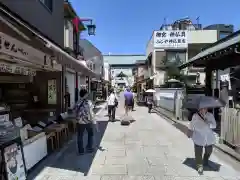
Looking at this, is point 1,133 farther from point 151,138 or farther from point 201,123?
point 151,138

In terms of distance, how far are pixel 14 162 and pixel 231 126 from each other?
5.34 m

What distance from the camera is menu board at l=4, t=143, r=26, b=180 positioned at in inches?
175

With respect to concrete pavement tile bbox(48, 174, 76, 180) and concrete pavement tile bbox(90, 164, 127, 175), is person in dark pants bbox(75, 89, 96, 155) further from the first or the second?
concrete pavement tile bbox(48, 174, 76, 180)

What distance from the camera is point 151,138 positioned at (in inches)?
388

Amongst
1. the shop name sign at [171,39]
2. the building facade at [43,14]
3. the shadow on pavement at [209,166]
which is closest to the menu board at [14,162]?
the shadow on pavement at [209,166]

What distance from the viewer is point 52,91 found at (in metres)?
12.0

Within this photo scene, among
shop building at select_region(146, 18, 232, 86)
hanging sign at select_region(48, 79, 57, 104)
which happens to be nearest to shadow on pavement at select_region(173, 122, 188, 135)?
hanging sign at select_region(48, 79, 57, 104)

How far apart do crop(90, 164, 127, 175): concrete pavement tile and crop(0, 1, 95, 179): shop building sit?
1341 millimetres

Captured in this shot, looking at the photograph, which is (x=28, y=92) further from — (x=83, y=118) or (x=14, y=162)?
(x=14, y=162)

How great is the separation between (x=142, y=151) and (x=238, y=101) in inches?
224

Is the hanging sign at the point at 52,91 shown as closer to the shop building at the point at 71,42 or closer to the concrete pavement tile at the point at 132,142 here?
the shop building at the point at 71,42

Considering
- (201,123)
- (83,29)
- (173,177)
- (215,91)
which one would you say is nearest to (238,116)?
(201,123)

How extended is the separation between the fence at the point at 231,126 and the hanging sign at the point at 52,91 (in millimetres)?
6958

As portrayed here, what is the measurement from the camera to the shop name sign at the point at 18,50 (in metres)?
5.11
